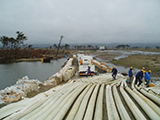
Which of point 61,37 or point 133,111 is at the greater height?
point 61,37

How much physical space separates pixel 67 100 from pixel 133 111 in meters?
2.34

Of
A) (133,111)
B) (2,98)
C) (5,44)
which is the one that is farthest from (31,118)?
(5,44)

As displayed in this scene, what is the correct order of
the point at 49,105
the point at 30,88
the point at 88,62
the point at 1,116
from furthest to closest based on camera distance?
the point at 88,62, the point at 30,88, the point at 49,105, the point at 1,116

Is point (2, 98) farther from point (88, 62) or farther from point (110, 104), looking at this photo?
point (88, 62)

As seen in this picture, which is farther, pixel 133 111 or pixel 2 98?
pixel 2 98

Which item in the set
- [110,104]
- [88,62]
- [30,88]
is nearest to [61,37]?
[88,62]

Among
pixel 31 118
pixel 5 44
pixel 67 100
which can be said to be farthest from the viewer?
pixel 5 44

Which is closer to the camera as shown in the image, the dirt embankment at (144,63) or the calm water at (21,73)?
the calm water at (21,73)

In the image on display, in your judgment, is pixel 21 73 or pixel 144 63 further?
pixel 144 63

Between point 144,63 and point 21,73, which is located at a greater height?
point 144,63

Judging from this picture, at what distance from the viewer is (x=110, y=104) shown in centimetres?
369

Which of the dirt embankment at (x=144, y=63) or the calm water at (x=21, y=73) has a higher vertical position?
the dirt embankment at (x=144, y=63)

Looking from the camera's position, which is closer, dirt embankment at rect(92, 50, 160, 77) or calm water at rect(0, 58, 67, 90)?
calm water at rect(0, 58, 67, 90)

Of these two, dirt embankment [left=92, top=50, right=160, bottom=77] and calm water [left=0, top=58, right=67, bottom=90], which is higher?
dirt embankment [left=92, top=50, right=160, bottom=77]
